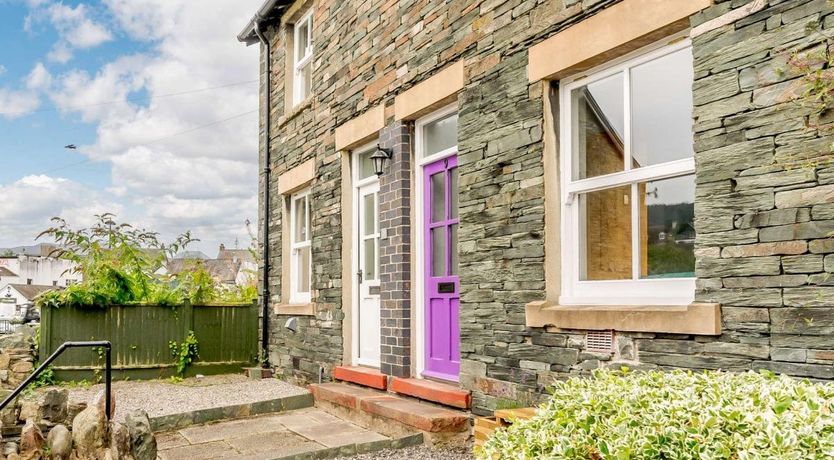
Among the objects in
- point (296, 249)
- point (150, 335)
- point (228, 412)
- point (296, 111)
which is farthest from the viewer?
point (150, 335)

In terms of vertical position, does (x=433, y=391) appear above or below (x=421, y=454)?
above

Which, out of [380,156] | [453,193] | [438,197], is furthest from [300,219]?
[453,193]

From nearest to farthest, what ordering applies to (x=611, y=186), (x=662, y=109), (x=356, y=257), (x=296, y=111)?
(x=662, y=109) → (x=611, y=186) → (x=356, y=257) → (x=296, y=111)

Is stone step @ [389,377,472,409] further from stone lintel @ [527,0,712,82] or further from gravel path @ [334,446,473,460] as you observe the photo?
stone lintel @ [527,0,712,82]

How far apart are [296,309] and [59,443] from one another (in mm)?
3977

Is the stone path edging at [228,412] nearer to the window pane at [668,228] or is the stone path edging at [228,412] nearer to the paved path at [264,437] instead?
the paved path at [264,437]

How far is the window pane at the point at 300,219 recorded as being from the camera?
9.75 m

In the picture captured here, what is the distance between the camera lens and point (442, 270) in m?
6.37

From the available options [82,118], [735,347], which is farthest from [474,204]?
[82,118]

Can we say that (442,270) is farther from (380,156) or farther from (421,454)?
(421,454)

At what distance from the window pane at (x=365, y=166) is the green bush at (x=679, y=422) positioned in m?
5.23

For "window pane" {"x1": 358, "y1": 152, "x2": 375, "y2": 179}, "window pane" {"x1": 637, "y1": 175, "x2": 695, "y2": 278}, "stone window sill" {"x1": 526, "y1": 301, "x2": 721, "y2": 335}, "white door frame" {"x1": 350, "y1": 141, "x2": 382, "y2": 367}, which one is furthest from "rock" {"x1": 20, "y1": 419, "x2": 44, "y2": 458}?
"window pane" {"x1": 637, "y1": 175, "x2": 695, "y2": 278}

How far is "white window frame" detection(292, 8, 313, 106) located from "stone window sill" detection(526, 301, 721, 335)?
6160 mm

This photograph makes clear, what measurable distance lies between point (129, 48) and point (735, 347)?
2122 cm
